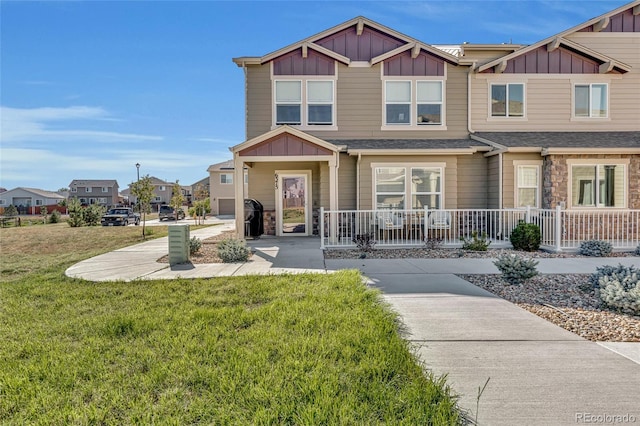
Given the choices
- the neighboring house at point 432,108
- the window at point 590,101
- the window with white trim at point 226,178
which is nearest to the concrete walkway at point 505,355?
the neighboring house at point 432,108

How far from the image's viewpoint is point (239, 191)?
10953 mm

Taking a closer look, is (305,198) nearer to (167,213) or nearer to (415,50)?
(415,50)

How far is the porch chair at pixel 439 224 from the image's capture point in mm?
11242

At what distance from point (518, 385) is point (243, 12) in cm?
1281

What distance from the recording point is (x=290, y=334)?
12.4 feet

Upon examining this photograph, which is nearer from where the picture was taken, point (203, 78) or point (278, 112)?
point (278, 112)

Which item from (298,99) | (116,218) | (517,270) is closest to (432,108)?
(298,99)

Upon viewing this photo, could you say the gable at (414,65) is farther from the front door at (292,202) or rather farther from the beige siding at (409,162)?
the front door at (292,202)

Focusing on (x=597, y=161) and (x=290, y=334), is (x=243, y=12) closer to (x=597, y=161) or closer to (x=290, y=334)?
(x=290, y=334)

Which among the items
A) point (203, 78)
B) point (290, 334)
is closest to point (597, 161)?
point (290, 334)

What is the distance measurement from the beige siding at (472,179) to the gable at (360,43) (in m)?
5.20

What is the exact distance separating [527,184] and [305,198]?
8.20m

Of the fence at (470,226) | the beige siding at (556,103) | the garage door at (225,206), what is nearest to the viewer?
the fence at (470,226)

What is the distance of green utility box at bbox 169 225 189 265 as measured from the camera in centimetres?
828
